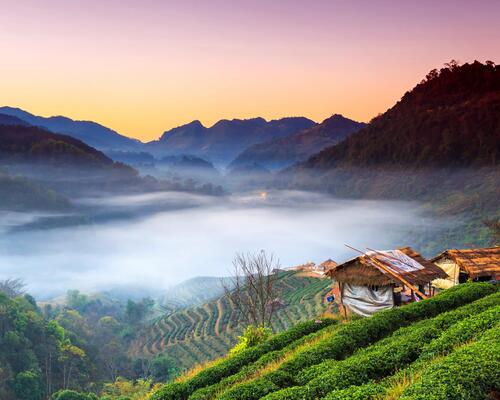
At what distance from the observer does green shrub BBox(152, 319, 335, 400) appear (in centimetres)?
1936

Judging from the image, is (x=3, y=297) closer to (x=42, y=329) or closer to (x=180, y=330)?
(x=42, y=329)

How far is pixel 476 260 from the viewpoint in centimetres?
3528

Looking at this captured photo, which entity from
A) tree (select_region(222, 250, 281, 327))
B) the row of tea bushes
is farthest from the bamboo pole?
tree (select_region(222, 250, 281, 327))

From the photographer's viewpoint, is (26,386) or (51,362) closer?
(26,386)

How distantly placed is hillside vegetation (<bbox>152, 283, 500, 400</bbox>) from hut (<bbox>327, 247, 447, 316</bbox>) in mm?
2929

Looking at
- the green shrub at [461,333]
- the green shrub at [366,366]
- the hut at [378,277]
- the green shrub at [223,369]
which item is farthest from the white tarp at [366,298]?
the green shrub at [461,333]

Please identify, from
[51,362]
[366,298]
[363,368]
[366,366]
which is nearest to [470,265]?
[366,298]

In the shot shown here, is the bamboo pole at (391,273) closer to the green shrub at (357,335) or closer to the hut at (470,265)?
the green shrub at (357,335)

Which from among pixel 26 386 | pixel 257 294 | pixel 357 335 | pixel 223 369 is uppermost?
pixel 357 335

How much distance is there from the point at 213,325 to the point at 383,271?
72.6m

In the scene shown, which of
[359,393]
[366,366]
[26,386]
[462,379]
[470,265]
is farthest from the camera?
[26,386]

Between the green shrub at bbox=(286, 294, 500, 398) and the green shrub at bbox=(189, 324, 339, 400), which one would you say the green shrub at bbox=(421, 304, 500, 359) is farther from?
the green shrub at bbox=(189, 324, 339, 400)

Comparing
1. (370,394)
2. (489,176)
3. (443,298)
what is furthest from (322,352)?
(489,176)

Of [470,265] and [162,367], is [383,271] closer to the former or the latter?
[470,265]
